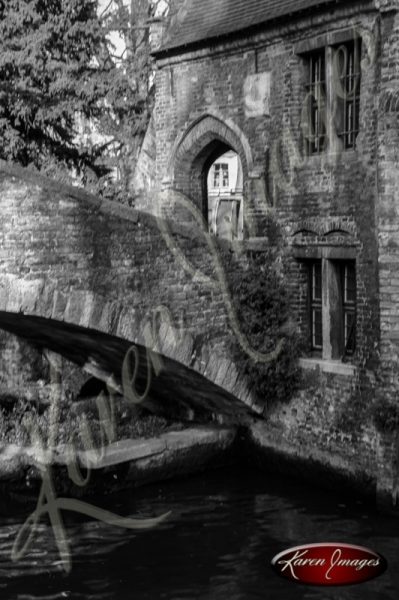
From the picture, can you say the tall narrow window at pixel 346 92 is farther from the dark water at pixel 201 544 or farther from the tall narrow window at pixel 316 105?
the dark water at pixel 201 544

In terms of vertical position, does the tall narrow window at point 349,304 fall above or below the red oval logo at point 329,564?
above

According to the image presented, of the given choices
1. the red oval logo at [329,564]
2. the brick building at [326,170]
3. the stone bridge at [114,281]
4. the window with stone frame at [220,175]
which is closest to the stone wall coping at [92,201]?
the stone bridge at [114,281]

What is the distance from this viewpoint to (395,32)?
10344 mm

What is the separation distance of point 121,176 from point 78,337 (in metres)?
7.65

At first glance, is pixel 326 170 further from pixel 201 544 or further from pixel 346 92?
pixel 201 544

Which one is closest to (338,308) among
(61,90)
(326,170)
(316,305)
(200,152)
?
(316,305)

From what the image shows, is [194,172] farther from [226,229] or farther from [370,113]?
[226,229]

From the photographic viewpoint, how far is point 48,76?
54.2 ft

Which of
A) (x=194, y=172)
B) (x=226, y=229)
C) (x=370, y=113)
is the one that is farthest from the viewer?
(x=226, y=229)

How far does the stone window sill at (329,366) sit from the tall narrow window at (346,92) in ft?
8.25

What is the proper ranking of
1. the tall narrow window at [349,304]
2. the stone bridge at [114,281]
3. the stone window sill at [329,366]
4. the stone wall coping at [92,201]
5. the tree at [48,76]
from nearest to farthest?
1. the stone wall coping at [92,201]
2. the stone bridge at [114,281]
3. the stone window sill at [329,366]
4. the tall narrow window at [349,304]
5. the tree at [48,76]

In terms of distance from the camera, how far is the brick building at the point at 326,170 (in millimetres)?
10695

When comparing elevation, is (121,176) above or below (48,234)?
above

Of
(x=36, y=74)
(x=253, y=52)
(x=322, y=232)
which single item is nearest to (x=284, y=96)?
(x=253, y=52)
